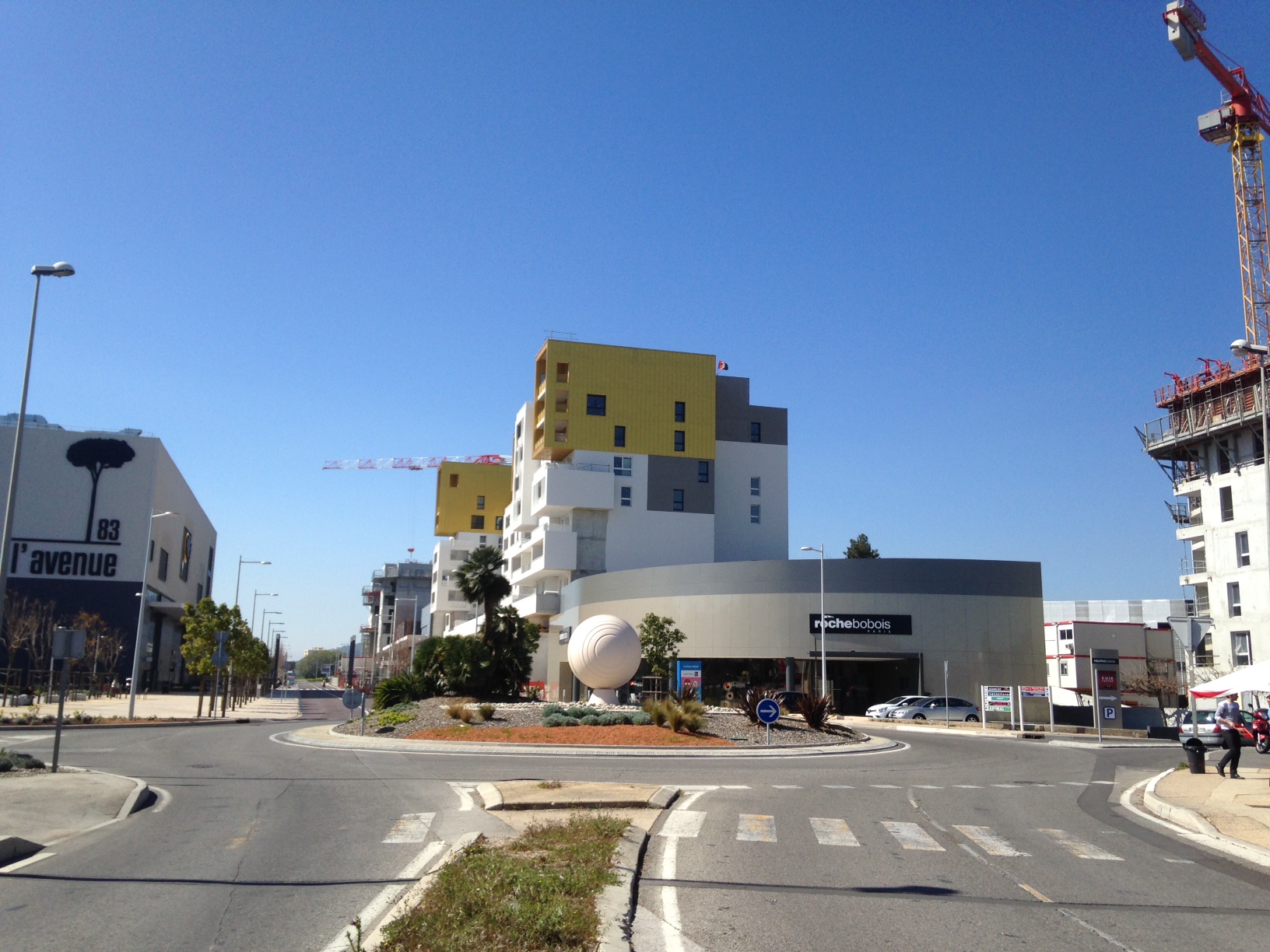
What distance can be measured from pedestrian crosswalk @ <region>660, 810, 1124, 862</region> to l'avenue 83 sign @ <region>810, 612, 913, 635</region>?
162 feet

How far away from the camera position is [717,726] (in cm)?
3341

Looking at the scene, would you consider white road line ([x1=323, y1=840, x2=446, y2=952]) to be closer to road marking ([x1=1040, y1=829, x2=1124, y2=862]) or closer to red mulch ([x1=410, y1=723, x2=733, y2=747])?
road marking ([x1=1040, y1=829, x2=1124, y2=862])

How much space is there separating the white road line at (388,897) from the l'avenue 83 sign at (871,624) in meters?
54.0

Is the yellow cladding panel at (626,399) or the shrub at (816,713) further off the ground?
the yellow cladding panel at (626,399)

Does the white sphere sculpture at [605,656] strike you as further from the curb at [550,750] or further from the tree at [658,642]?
the tree at [658,642]

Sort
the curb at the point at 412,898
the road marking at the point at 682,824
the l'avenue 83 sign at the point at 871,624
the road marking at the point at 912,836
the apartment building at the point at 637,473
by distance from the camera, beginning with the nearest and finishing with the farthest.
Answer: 1. the curb at the point at 412,898
2. the road marking at the point at 912,836
3. the road marking at the point at 682,824
4. the l'avenue 83 sign at the point at 871,624
5. the apartment building at the point at 637,473

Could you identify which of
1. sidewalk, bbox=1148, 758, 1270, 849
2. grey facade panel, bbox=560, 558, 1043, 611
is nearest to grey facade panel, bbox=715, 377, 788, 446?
grey facade panel, bbox=560, 558, 1043, 611

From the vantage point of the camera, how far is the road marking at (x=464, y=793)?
49.0 feet

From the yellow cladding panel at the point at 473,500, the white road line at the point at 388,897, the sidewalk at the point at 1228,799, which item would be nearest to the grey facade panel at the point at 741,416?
the yellow cladding panel at the point at 473,500

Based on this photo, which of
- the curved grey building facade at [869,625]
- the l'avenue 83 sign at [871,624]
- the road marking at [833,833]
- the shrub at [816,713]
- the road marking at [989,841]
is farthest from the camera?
the l'avenue 83 sign at [871,624]

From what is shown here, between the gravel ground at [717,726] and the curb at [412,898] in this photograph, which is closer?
the curb at [412,898]

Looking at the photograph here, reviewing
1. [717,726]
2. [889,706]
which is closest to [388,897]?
[717,726]

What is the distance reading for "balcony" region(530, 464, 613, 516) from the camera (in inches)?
3044

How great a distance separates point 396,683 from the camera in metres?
46.3
